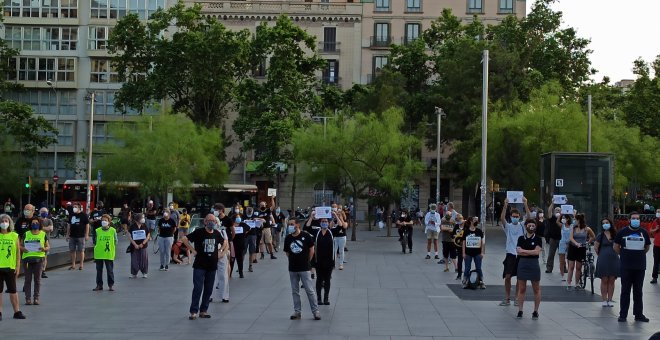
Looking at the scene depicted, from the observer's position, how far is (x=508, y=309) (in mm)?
17422

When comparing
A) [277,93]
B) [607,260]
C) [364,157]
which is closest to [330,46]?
[277,93]

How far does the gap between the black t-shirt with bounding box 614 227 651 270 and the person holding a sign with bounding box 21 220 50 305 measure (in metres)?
9.97

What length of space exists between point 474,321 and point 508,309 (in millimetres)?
2003

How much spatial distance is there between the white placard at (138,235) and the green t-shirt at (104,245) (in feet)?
7.74

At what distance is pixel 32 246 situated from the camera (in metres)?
17.4

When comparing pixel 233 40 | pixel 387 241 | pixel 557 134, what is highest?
pixel 233 40

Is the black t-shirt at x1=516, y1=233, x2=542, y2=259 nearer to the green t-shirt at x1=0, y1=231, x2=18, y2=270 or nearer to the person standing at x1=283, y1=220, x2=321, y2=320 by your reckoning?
the person standing at x1=283, y1=220, x2=321, y2=320

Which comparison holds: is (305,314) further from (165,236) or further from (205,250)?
(165,236)

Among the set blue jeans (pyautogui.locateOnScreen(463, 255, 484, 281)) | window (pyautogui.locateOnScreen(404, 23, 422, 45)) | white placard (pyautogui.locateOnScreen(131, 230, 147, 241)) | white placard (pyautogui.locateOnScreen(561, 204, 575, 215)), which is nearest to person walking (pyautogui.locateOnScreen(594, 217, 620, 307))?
blue jeans (pyautogui.locateOnScreen(463, 255, 484, 281))

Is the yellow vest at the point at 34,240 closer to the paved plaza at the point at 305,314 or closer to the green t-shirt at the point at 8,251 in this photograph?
the paved plaza at the point at 305,314

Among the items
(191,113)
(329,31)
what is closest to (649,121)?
(329,31)

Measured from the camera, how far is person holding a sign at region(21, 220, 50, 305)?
1739 cm

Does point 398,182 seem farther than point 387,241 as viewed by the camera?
Yes

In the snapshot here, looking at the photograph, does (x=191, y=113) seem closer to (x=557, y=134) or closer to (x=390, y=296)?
(x=557, y=134)
